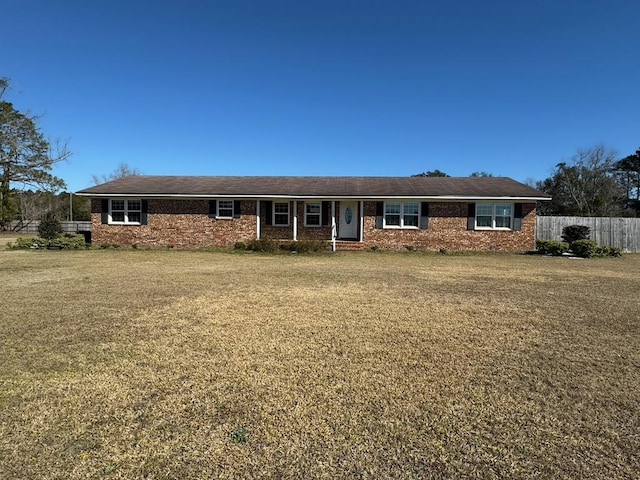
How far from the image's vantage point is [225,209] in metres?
18.7

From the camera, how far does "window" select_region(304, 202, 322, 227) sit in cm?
1956

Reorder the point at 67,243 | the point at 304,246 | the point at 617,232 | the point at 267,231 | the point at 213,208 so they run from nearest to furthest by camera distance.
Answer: the point at 304,246, the point at 67,243, the point at 213,208, the point at 267,231, the point at 617,232

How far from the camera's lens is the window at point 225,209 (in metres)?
18.7

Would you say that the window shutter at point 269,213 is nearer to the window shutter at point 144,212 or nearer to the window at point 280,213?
the window at point 280,213

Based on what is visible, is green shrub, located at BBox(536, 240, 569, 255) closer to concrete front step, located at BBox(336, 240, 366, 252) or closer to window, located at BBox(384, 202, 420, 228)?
window, located at BBox(384, 202, 420, 228)

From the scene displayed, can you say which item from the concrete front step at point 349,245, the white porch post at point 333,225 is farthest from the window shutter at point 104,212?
the concrete front step at point 349,245

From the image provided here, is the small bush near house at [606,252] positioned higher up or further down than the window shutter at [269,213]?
further down

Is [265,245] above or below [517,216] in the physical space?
below

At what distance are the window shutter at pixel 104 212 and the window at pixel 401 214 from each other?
515 inches

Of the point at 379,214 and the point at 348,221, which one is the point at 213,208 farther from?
the point at 379,214

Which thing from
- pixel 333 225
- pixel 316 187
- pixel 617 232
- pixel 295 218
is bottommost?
pixel 617 232

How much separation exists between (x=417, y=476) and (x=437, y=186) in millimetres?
18605

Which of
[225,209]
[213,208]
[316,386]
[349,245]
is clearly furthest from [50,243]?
[316,386]

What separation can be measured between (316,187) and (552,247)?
1085cm
